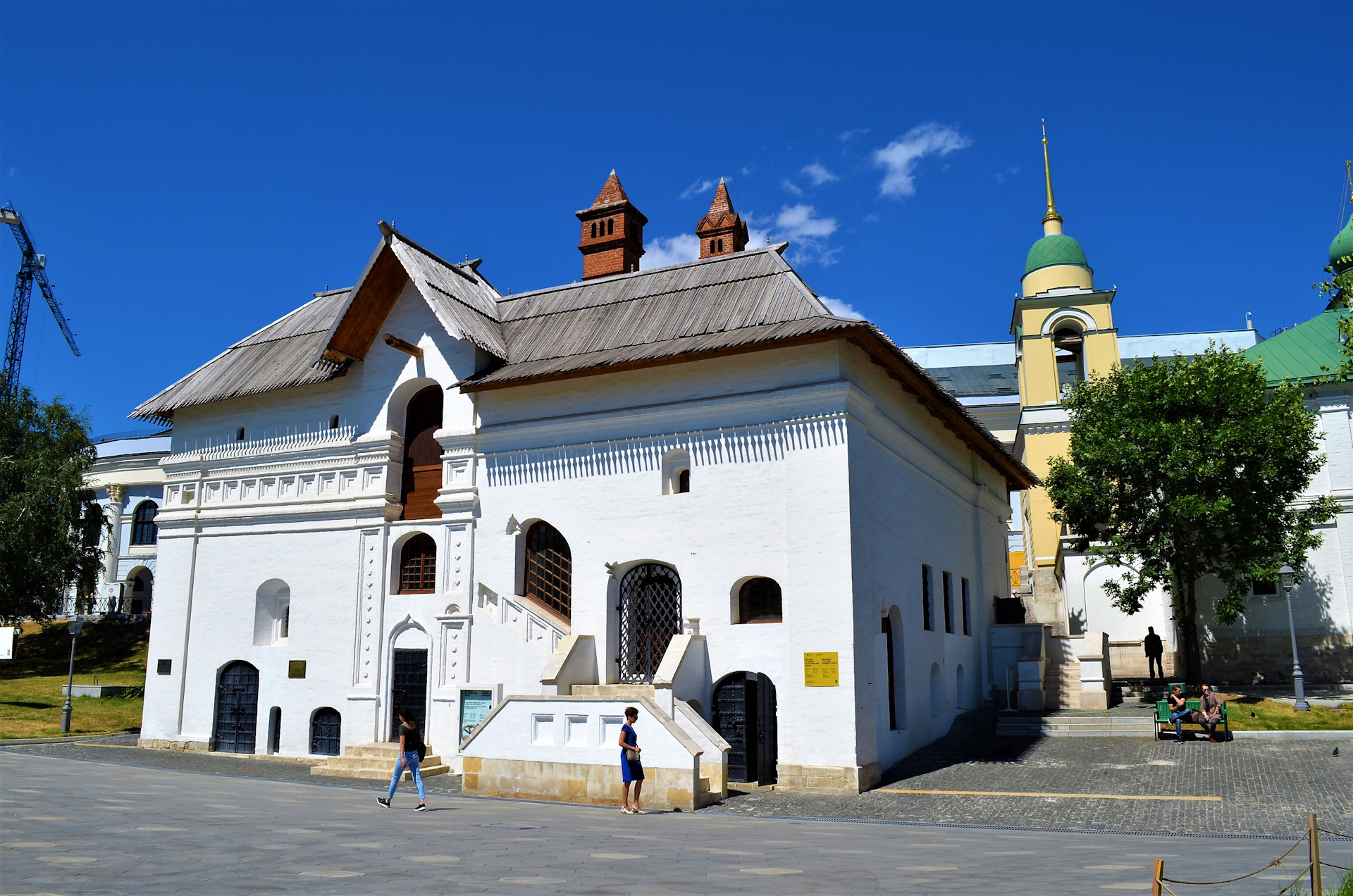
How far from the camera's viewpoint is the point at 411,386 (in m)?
22.5

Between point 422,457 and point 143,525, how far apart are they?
3778 cm

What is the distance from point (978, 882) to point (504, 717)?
9.90 m

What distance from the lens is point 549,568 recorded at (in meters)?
20.4

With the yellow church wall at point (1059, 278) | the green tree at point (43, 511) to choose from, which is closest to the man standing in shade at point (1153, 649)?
the yellow church wall at point (1059, 278)

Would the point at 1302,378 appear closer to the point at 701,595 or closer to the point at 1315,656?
the point at 1315,656

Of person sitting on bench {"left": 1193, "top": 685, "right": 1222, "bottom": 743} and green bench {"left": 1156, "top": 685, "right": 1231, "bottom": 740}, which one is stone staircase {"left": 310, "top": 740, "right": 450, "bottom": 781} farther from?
person sitting on bench {"left": 1193, "top": 685, "right": 1222, "bottom": 743}

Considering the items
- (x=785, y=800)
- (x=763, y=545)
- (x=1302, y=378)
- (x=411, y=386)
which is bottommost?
(x=785, y=800)

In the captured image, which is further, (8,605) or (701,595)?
(8,605)

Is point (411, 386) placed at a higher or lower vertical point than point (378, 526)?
higher

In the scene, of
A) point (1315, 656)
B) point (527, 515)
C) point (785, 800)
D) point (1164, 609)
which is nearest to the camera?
point (785, 800)

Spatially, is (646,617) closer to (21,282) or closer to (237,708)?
(237,708)

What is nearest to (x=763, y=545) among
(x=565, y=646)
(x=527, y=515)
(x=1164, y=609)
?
(x=565, y=646)

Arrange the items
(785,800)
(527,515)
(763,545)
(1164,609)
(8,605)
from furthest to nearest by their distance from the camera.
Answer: (8,605)
(1164,609)
(527,515)
(763,545)
(785,800)

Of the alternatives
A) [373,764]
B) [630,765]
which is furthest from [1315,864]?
[373,764]
